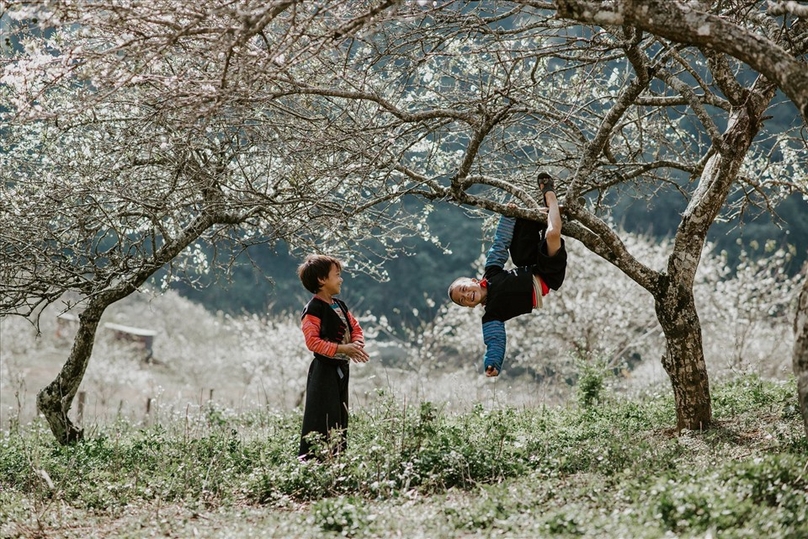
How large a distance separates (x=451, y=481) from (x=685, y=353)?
6.32 ft

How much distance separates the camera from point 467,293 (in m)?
5.21

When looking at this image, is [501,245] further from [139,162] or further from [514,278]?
[139,162]

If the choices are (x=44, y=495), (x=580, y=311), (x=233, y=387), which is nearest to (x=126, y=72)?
(x=44, y=495)

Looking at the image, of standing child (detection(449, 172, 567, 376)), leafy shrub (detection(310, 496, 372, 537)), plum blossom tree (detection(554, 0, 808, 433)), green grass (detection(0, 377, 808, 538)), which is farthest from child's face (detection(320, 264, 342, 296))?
plum blossom tree (detection(554, 0, 808, 433))

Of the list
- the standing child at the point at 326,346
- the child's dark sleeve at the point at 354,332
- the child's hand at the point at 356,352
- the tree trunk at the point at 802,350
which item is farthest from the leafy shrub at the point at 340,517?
the tree trunk at the point at 802,350

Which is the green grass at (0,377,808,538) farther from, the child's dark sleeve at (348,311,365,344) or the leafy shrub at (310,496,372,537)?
the child's dark sleeve at (348,311,365,344)

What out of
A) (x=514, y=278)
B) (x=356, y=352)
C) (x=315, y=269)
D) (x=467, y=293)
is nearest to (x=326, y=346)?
(x=356, y=352)

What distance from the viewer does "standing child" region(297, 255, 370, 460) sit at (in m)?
5.38

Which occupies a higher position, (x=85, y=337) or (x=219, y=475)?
(x=85, y=337)

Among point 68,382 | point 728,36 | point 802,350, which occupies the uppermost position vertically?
point 728,36

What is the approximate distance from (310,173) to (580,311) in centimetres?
1102

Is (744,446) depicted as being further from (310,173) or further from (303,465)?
(310,173)

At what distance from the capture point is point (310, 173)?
566 centimetres

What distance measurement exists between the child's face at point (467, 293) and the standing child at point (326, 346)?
79cm
